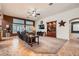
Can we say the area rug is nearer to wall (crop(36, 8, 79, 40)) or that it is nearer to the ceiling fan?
wall (crop(36, 8, 79, 40))

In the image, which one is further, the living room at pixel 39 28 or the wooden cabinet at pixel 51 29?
the wooden cabinet at pixel 51 29

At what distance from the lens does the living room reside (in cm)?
228

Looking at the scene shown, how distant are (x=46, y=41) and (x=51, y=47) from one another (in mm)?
233

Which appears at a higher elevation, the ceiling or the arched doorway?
the ceiling

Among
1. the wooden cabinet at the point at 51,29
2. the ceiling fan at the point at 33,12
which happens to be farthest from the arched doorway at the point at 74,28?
the ceiling fan at the point at 33,12

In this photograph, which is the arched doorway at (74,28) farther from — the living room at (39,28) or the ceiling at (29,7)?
the ceiling at (29,7)

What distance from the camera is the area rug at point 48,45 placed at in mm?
2303

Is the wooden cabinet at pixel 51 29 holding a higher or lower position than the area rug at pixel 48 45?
higher

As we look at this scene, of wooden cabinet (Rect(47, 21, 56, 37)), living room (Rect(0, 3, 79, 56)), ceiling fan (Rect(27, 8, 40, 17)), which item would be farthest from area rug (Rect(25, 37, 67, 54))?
ceiling fan (Rect(27, 8, 40, 17))

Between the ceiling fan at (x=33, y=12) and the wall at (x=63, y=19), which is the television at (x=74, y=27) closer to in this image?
the wall at (x=63, y=19)

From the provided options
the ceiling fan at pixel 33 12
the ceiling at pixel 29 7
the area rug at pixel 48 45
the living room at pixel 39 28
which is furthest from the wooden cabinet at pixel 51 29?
the ceiling fan at pixel 33 12

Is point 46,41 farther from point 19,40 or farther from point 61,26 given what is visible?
point 19,40

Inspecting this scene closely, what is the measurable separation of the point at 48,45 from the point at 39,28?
526 millimetres

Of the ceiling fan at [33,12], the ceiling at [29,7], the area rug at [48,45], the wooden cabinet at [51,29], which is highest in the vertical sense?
the ceiling at [29,7]
